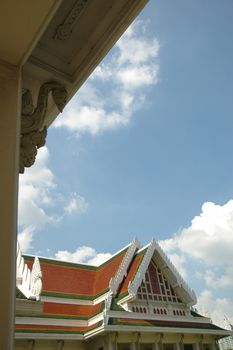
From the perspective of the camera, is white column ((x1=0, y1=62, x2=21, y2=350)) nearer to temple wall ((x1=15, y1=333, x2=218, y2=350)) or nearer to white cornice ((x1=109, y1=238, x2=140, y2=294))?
temple wall ((x1=15, y1=333, x2=218, y2=350))

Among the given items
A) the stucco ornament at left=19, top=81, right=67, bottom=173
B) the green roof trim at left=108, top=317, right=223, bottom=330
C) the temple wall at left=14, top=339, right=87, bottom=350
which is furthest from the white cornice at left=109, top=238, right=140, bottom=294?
the stucco ornament at left=19, top=81, right=67, bottom=173

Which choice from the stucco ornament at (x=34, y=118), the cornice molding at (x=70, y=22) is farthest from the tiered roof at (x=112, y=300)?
the cornice molding at (x=70, y=22)

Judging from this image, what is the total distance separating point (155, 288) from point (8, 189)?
51.7 feet

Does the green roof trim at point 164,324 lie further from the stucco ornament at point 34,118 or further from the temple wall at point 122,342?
the stucco ornament at point 34,118

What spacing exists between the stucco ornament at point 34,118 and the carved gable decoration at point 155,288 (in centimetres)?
1410

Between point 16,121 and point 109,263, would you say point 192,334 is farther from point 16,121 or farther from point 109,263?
point 16,121

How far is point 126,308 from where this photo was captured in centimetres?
1398

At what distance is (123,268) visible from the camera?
15828mm

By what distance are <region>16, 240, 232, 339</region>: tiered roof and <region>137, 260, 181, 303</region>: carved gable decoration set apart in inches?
2.2

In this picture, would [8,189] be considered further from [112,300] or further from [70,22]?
[112,300]

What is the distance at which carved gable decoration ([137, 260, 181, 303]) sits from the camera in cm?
1527

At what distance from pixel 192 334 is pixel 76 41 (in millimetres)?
15908

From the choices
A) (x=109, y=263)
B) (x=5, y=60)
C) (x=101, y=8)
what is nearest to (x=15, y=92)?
(x=5, y=60)

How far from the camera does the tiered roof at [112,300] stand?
12523 mm
